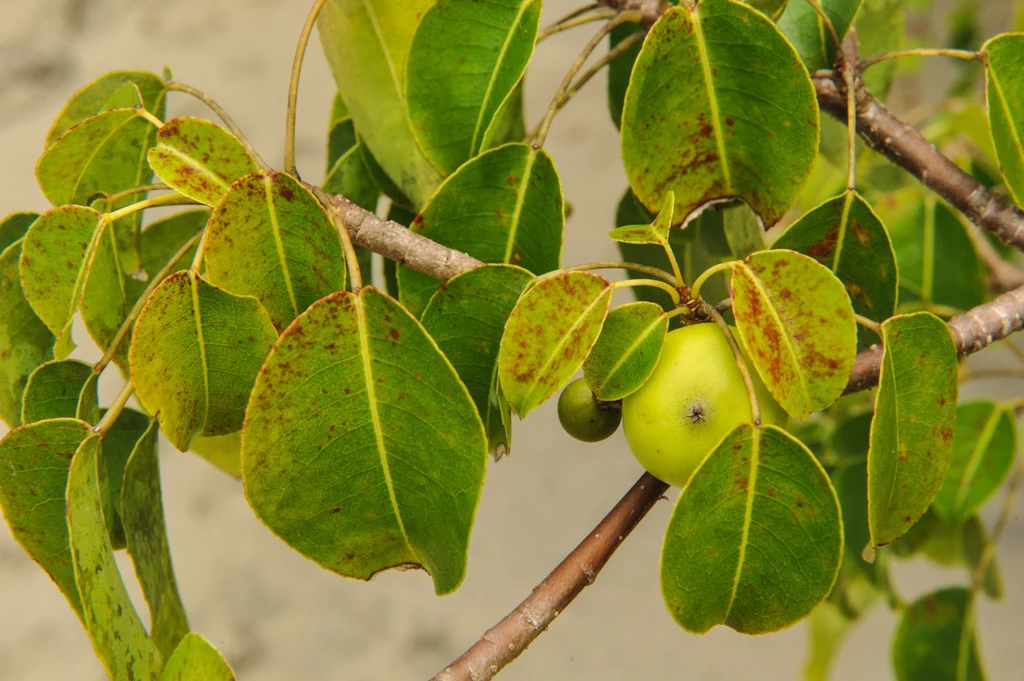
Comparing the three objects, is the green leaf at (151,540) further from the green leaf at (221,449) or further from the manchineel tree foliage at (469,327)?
the green leaf at (221,449)

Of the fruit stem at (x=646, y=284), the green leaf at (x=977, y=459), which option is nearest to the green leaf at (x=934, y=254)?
the green leaf at (x=977, y=459)

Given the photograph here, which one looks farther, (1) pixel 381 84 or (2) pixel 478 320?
(1) pixel 381 84

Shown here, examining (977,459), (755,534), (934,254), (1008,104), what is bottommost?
(977,459)

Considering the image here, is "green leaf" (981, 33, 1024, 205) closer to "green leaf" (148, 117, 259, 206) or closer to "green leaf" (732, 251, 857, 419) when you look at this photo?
"green leaf" (732, 251, 857, 419)

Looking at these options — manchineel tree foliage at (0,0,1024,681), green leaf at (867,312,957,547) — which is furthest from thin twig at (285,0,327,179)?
green leaf at (867,312,957,547)

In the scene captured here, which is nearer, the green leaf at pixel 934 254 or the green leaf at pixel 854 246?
the green leaf at pixel 854 246

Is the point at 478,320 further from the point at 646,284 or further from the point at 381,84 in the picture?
the point at 381,84

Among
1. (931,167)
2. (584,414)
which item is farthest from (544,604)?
(931,167)
